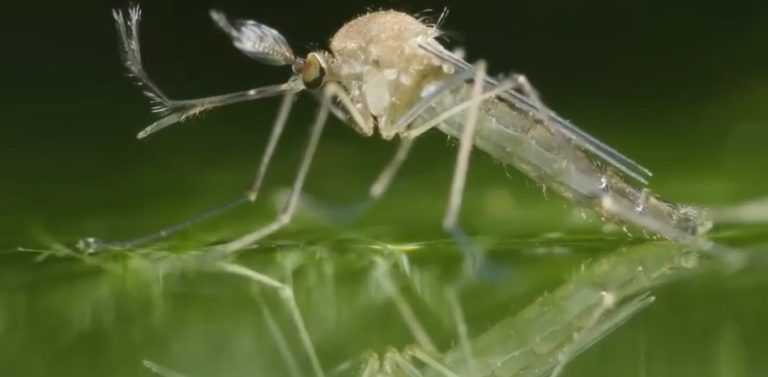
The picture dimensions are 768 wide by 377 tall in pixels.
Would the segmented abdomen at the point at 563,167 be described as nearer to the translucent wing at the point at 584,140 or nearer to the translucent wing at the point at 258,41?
the translucent wing at the point at 584,140

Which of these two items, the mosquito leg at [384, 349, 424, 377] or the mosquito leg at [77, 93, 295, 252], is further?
the mosquito leg at [77, 93, 295, 252]

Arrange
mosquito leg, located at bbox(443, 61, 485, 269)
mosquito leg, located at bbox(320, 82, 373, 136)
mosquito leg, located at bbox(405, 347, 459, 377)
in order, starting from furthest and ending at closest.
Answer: mosquito leg, located at bbox(320, 82, 373, 136) < mosquito leg, located at bbox(443, 61, 485, 269) < mosquito leg, located at bbox(405, 347, 459, 377)

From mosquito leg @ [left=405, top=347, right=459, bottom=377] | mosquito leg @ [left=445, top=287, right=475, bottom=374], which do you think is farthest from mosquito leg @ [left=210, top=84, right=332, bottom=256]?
mosquito leg @ [left=405, top=347, right=459, bottom=377]

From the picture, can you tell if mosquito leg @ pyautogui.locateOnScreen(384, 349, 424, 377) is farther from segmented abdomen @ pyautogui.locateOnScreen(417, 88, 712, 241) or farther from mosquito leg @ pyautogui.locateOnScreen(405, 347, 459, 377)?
segmented abdomen @ pyautogui.locateOnScreen(417, 88, 712, 241)

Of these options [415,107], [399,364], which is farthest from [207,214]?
[399,364]

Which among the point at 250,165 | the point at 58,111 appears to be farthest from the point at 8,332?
the point at 58,111

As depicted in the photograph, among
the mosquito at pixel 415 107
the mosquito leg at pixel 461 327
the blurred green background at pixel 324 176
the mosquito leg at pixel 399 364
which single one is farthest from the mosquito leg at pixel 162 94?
the mosquito leg at pixel 399 364
